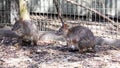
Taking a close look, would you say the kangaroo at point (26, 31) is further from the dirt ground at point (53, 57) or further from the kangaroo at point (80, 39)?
the kangaroo at point (80, 39)

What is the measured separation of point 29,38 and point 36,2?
330cm

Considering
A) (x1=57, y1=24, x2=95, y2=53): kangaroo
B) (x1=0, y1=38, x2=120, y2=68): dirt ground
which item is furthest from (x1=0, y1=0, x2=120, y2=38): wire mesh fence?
(x1=57, y1=24, x2=95, y2=53): kangaroo

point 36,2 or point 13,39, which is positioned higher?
point 36,2

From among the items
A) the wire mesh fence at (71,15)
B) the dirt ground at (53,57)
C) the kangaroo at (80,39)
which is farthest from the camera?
the wire mesh fence at (71,15)

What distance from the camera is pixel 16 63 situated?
5.93 meters

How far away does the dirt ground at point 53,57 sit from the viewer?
584 centimetres

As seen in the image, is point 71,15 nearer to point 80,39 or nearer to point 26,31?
point 26,31

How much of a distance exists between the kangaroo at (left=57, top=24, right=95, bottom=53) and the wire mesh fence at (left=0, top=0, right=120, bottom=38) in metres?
2.00

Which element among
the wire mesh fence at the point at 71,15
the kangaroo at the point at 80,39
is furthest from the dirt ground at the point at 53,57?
the wire mesh fence at the point at 71,15

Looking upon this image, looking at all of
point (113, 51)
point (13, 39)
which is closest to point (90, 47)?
point (113, 51)

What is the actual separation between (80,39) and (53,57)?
0.61m

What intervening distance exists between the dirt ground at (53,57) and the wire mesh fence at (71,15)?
163 cm

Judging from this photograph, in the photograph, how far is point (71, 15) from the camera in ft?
31.7

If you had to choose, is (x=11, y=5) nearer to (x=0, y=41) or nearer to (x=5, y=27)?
(x=5, y=27)
